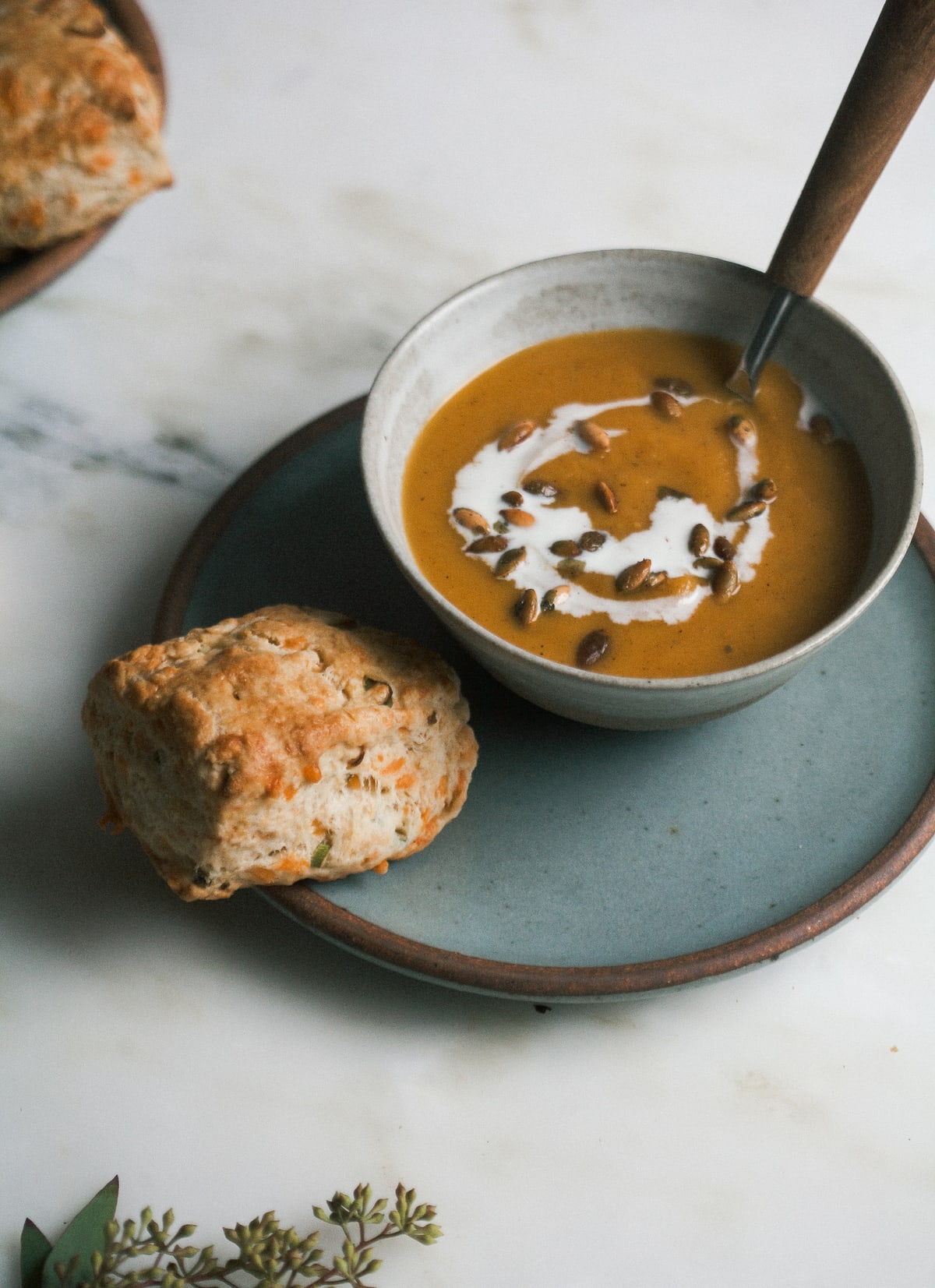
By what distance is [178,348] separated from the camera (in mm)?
2756

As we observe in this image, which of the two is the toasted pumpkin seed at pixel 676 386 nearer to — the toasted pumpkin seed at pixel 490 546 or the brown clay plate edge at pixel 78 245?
the toasted pumpkin seed at pixel 490 546

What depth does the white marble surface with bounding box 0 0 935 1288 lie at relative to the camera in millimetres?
1863

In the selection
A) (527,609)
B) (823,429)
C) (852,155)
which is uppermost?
(852,155)

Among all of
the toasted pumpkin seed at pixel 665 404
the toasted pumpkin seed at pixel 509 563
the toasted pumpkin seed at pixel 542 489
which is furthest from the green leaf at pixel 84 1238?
the toasted pumpkin seed at pixel 665 404

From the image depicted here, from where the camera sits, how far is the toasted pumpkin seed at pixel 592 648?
189cm

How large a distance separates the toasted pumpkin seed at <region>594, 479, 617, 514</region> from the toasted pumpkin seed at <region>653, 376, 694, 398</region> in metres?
0.26

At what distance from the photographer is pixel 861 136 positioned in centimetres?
196

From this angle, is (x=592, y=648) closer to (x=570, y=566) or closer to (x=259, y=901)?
(x=570, y=566)

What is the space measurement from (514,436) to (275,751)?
2.44 ft

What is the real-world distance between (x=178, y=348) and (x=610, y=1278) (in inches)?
78.6

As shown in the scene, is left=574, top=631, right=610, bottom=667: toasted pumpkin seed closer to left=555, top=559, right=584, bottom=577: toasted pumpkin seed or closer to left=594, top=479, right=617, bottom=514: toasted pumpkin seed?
left=555, top=559, right=584, bottom=577: toasted pumpkin seed

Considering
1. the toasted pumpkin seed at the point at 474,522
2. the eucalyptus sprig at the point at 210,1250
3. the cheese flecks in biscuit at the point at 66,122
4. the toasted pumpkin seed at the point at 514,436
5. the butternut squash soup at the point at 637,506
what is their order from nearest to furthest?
the eucalyptus sprig at the point at 210,1250
the butternut squash soup at the point at 637,506
the toasted pumpkin seed at the point at 474,522
the toasted pumpkin seed at the point at 514,436
the cheese flecks in biscuit at the point at 66,122

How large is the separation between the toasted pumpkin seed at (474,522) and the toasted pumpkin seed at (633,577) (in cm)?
24

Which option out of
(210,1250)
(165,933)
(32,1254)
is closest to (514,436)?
(165,933)
